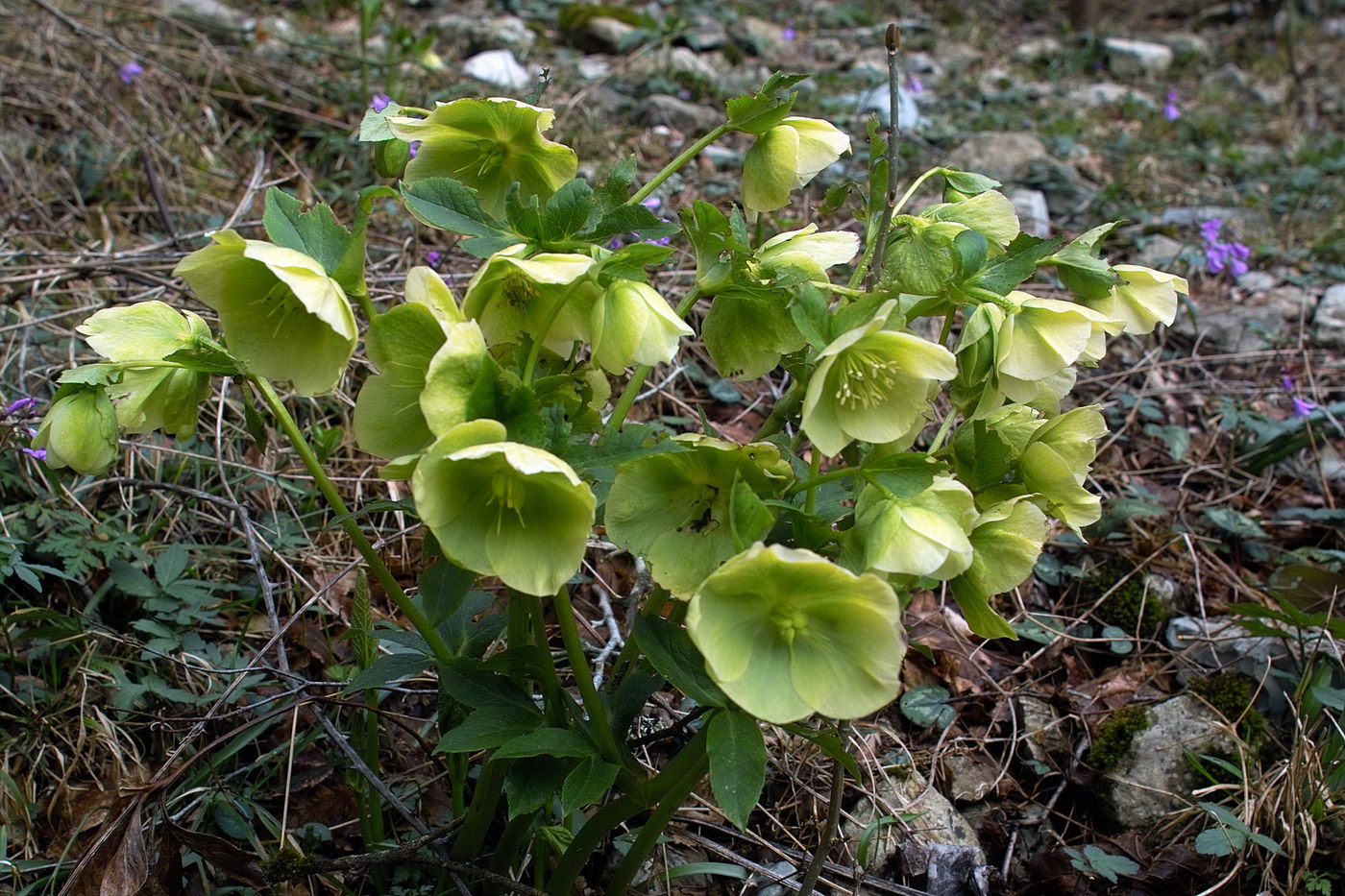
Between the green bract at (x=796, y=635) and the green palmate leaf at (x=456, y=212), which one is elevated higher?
the green palmate leaf at (x=456, y=212)

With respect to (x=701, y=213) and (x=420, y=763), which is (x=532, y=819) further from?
(x=701, y=213)

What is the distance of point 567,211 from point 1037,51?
16.3 feet

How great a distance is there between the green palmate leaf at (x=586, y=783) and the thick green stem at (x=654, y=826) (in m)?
0.07

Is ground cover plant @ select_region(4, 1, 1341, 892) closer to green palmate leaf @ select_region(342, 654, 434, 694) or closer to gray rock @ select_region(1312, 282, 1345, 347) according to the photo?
green palmate leaf @ select_region(342, 654, 434, 694)

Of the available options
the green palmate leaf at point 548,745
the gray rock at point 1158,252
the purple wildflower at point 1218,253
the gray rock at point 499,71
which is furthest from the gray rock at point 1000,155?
the green palmate leaf at point 548,745

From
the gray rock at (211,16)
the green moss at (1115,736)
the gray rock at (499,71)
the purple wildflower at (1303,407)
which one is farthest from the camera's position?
the gray rock at (499,71)

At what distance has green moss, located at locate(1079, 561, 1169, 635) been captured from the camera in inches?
71.7

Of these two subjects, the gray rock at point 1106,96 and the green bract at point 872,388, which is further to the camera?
the gray rock at point 1106,96

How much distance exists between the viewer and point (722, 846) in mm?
1306

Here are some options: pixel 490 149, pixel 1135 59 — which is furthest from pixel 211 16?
pixel 1135 59

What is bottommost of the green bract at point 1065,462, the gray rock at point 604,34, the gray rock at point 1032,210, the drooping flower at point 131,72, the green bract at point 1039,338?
the gray rock at point 1032,210

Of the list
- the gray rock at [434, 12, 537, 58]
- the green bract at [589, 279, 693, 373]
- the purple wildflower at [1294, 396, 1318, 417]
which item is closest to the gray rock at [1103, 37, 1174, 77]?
the gray rock at [434, 12, 537, 58]

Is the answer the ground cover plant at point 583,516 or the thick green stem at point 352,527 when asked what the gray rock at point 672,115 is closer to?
the ground cover plant at point 583,516

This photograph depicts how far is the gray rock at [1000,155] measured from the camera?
3.23 meters
